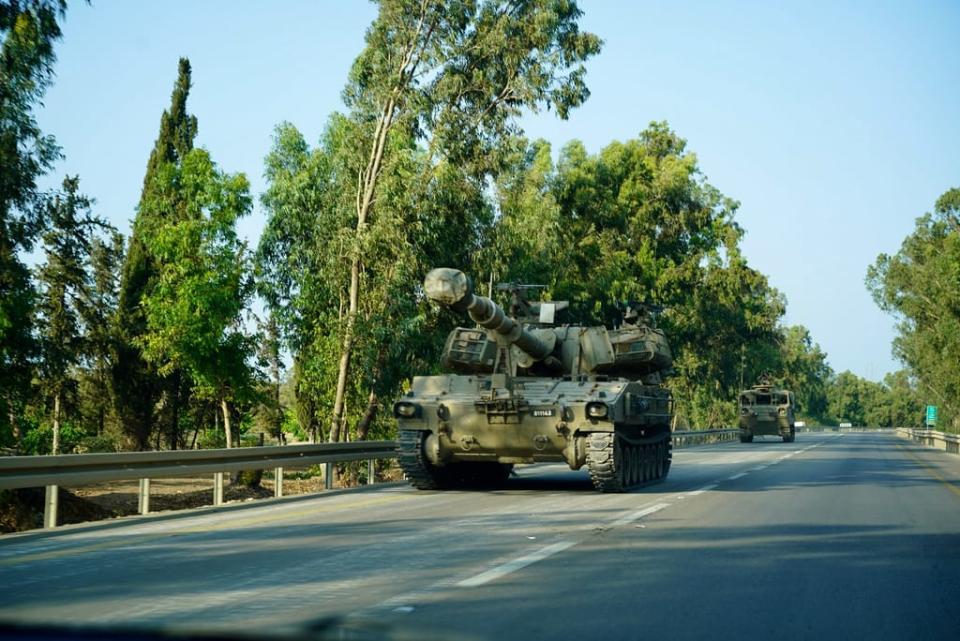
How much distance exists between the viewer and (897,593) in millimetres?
7738

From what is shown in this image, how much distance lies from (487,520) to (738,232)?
4952 centimetres

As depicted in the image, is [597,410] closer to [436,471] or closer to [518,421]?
[518,421]

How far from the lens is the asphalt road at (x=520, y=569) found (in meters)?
6.34

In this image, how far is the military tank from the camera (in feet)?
53.4

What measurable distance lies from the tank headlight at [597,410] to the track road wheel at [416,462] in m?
2.51

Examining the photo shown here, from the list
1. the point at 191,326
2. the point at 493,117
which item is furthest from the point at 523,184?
the point at 191,326

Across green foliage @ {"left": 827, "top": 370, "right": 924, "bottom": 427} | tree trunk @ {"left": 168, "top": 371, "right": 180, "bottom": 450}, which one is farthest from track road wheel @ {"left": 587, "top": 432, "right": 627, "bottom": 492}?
green foliage @ {"left": 827, "top": 370, "right": 924, "bottom": 427}

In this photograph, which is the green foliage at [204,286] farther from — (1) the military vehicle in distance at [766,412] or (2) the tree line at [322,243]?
(1) the military vehicle in distance at [766,412]

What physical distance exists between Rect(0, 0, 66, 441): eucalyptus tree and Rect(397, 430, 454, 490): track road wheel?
9112 millimetres

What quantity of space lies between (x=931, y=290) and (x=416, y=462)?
68.6m

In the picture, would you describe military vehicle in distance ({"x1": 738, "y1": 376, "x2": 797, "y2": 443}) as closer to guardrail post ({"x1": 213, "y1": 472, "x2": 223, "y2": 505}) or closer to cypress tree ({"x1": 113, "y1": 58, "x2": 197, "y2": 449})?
cypress tree ({"x1": 113, "y1": 58, "x2": 197, "y2": 449})

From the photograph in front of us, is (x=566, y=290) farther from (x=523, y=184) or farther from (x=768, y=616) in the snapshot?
(x=768, y=616)

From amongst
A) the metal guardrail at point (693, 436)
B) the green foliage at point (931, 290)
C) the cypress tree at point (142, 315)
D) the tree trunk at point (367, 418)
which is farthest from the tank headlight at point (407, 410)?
the green foliage at point (931, 290)

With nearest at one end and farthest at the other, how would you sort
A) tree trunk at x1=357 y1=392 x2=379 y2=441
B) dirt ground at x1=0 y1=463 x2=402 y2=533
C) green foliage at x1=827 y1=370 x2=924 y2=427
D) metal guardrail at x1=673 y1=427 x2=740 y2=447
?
dirt ground at x1=0 y1=463 x2=402 y2=533 < tree trunk at x1=357 y1=392 x2=379 y2=441 < metal guardrail at x1=673 y1=427 x2=740 y2=447 < green foliage at x1=827 y1=370 x2=924 y2=427
